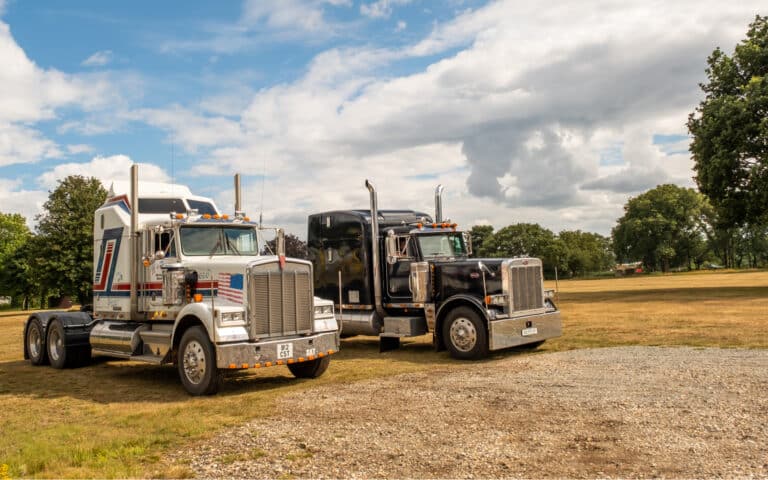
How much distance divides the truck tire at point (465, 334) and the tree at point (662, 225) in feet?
283

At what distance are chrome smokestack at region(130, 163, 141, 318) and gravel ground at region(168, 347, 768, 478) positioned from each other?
4.60m

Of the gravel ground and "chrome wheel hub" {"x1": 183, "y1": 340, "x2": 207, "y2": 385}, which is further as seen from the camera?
"chrome wheel hub" {"x1": 183, "y1": 340, "x2": 207, "y2": 385}

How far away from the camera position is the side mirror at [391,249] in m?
14.3

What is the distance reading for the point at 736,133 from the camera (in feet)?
99.1

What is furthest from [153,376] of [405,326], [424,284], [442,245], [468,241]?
[468,241]

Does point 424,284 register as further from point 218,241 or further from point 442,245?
point 218,241

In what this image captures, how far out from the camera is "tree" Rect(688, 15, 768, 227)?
29781 millimetres

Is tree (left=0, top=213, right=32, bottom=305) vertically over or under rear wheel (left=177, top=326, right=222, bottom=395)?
over

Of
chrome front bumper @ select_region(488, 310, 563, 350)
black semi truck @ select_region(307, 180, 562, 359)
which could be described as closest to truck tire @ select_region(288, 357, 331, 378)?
black semi truck @ select_region(307, 180, 562, 359)

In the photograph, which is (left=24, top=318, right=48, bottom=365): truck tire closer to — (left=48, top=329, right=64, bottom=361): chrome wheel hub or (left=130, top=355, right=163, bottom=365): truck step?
(left=48, top=329, right=64, bottom=361): chrome wheel hub

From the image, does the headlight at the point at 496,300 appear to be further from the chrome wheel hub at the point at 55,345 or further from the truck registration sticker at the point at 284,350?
the chrome wheel hub at the point at 55,345

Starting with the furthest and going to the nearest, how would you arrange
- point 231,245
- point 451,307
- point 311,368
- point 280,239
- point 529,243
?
point 529,243 < point 451,307 < point 280,239 < point 231,245 < point 311,368

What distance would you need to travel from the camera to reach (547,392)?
874 cm

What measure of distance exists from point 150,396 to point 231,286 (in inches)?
84.6
